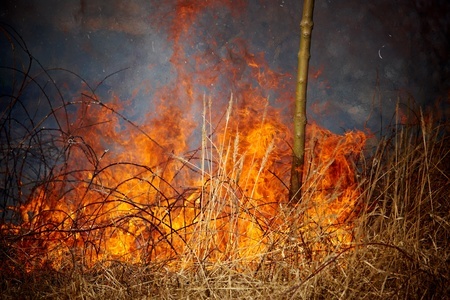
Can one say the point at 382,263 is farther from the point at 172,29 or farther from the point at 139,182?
the point at 172,29

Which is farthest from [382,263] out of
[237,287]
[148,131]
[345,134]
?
[148,131]

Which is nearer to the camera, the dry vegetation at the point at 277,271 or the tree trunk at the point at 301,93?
the dry vegetation at the point at 277,271

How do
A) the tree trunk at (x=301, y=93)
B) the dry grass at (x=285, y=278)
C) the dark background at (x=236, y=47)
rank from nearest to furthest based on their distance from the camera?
the dry grass at (x=285, y=278), the tree trunk at (x=301, y=93), the dark background at (x=236, y=47)

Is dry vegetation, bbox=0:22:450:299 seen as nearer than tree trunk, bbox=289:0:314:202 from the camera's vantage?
Yes

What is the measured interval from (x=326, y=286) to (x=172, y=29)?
279 centimetres

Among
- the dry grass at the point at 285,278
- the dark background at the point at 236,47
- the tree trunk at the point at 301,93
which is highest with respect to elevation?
the dark background at the point at 236,47

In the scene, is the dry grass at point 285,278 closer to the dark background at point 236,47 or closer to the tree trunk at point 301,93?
the tree trunk at point 301,93

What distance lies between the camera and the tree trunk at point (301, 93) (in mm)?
4098

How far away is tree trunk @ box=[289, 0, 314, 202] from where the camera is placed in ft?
13.4

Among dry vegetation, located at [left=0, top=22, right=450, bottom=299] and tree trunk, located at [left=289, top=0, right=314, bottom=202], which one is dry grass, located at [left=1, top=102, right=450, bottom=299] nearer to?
dry vegetation, located at [left=0, top=22, right=450, bottom=299]

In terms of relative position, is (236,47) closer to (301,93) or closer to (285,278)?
(301,93)

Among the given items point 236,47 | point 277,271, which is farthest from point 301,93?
point 277,271

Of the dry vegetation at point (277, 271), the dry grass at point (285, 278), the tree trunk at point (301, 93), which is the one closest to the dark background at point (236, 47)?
the tree trunk at point (301, 93)

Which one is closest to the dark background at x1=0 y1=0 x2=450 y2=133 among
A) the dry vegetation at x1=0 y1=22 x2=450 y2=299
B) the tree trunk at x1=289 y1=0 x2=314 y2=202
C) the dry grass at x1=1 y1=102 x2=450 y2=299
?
the tree trunk at x1=289 y1=0 x2=314 y2=202
